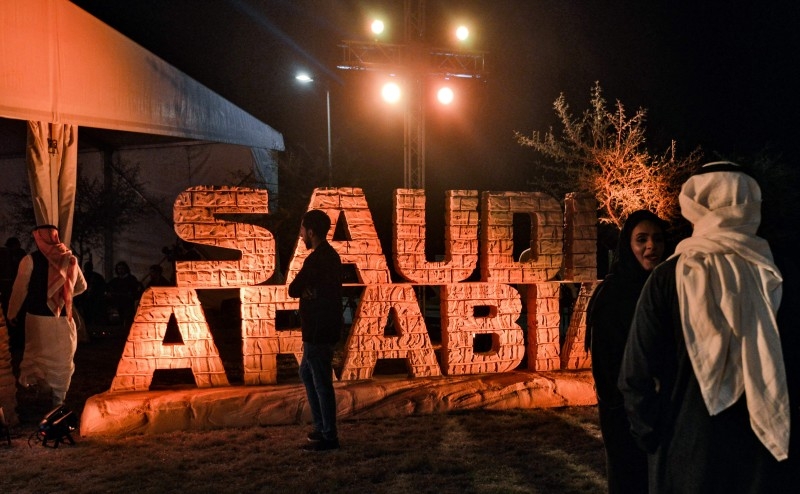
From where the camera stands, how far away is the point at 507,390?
7352mm

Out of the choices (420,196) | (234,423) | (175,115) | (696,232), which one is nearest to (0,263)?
(175,115)

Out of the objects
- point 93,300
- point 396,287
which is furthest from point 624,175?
point 93,300

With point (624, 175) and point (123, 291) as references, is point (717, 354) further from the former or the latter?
point (123, 291)

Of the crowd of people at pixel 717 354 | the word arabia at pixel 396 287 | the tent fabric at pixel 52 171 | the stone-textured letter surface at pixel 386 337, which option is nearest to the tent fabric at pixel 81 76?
the tent fabric at pixel 52 171

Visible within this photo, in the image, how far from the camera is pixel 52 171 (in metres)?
→ 7.63

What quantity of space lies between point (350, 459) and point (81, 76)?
199 inches

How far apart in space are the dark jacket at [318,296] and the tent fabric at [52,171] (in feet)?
11.6

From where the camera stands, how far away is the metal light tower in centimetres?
995

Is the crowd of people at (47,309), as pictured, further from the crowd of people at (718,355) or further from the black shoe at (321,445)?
the crowd of people at (718,355)

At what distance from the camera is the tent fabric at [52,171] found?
751 cm

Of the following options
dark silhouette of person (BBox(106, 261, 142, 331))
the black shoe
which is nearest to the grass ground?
the black shoe

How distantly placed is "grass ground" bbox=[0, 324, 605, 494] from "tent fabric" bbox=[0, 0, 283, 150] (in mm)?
3259

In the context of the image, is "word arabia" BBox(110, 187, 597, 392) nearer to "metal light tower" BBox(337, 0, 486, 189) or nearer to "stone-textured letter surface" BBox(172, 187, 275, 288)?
"stone-textured letter surface" BBox(172, 187, 275, 288)

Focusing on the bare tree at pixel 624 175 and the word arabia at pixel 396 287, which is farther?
the bare tree at pixel 624 175
